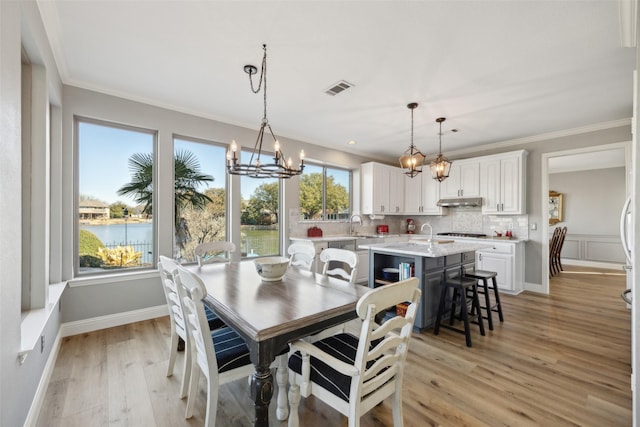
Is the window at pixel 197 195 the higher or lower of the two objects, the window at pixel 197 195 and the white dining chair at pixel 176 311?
the higher

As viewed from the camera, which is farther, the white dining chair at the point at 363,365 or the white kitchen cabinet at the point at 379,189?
the white kitchen cabinet at the point at 379,189

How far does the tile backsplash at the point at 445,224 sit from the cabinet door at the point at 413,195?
1.57 feet

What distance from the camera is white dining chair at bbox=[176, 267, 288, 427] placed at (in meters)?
1.41

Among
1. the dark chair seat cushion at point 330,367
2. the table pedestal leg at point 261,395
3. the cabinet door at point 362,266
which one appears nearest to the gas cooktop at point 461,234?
the cabinet door at point 362,266

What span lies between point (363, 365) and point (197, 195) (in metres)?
3.40

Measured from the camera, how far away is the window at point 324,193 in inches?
204

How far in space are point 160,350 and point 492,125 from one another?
16.9ft

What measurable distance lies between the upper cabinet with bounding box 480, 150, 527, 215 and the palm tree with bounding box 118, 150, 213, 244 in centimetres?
480

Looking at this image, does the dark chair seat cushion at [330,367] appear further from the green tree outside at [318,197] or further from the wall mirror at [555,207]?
the wall mirror at [555,207]

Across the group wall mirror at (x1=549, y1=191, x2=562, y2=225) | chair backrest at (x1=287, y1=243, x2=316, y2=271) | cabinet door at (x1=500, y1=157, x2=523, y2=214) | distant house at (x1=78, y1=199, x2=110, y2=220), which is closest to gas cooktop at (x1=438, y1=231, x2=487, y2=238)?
cabinet door at (x1=500, y1=157, x2=523, y2=214)

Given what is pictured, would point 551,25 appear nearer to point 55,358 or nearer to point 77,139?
point 77,139

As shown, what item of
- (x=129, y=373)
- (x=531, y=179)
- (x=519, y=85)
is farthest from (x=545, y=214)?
(x=129, y=373)

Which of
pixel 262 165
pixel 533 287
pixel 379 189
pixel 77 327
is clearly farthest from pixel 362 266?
pixel 77 327

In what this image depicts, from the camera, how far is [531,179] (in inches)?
193
